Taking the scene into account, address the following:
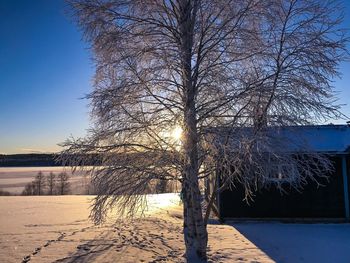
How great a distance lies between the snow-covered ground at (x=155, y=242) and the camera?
9.38 metres

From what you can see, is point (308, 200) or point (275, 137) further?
point (308, 200)

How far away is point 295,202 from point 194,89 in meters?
9.09

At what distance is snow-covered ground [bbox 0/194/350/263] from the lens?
9383mm

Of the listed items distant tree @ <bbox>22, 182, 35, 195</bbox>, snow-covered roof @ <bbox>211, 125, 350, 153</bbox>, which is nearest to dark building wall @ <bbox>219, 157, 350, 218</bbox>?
snow-covered roof @ <bbox>211, 125, 350, 153</bbox>

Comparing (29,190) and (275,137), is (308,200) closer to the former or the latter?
(275,137)

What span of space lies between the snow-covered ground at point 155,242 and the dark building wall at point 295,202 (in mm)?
838

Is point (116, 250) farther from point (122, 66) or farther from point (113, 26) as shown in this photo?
point (113, 26)

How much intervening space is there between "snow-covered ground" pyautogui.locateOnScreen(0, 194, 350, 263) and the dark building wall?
838 millimetres

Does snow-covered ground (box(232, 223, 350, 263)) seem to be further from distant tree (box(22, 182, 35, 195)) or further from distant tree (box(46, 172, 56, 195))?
distant tree (box(46, 172, 56, 195))

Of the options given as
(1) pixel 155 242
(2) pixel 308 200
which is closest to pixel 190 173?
(1) pixel 155 242

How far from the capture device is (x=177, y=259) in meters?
9.02

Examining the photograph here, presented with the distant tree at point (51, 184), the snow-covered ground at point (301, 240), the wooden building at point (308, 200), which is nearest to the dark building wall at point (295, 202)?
the wooden building at point (308, 200)

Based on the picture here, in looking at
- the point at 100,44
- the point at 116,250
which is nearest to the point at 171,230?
the point at 116,250

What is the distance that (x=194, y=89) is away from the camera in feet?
27.1
